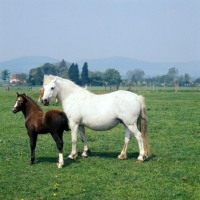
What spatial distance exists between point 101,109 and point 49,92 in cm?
140

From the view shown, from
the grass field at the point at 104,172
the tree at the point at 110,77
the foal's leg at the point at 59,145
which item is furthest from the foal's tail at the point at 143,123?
the tree at the point at 110,77

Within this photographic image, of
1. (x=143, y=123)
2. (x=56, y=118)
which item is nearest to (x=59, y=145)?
(x=56, y=118)

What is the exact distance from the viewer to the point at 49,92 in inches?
421

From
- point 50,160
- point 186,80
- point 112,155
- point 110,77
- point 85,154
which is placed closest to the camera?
point 50,160

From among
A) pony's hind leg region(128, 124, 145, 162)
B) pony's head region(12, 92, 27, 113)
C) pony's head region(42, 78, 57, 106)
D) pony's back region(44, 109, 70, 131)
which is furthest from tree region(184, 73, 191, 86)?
pony's back region(44, 109, 70, 131)

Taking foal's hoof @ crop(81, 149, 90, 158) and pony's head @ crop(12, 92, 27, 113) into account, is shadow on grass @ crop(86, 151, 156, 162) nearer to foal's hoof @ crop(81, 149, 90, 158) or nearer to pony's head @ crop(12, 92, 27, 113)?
foal's hoof @ crop(81, 149, 90, 158)

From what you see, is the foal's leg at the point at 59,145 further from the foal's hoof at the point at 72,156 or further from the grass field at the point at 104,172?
the foal's hoof at the point at 72,156

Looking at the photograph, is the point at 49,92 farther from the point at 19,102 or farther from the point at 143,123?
the point at 143,123

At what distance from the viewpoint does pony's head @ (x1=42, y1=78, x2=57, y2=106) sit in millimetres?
10633

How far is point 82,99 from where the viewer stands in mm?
10945

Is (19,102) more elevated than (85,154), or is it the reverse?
(19,102)

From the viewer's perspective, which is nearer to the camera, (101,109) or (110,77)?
(101,109)

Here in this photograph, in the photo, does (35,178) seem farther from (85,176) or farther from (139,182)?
(139,182)

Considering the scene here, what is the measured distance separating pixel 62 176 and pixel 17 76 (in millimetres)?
128732
